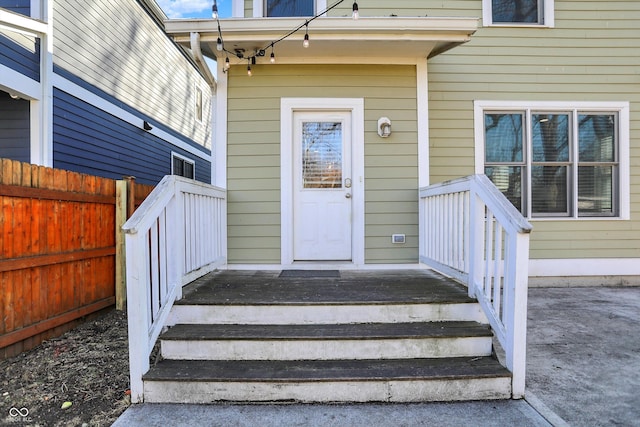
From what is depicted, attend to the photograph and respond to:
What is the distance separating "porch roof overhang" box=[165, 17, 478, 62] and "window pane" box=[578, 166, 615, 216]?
259 centimetres

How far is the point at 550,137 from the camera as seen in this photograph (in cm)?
459

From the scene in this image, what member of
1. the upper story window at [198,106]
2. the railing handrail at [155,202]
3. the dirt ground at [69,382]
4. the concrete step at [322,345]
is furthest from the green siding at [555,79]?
the upper story window at [198,106]

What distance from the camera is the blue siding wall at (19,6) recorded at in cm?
448

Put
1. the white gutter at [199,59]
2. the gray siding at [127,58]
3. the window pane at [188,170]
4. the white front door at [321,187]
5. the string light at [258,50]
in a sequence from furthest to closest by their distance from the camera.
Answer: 1. the window pane at [188,170]
2. the gray siding at [127,58]
3. the white front door at [321,187]
4. the white gutter at [199,59]
5. the string light at [258,50]

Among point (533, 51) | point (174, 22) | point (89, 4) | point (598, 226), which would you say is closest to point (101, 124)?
point (89, 4)

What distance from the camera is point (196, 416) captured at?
1983 millimetres

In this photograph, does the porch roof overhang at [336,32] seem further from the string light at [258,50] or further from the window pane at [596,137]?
the window pane at [596,137]

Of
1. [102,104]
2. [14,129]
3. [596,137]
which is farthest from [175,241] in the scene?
[596,137]

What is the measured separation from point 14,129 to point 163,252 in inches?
147

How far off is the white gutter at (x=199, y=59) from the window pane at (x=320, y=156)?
1143 millimetres

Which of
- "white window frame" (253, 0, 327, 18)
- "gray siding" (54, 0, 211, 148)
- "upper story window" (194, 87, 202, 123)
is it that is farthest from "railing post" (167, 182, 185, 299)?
"upper story window" (194, 87, 202, 123)

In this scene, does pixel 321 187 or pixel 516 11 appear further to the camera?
pixel 516 11

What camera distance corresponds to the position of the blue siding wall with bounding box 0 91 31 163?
4.52m

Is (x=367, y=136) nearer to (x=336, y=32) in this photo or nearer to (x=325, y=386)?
(x=336, y=32)
